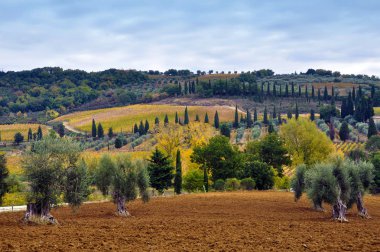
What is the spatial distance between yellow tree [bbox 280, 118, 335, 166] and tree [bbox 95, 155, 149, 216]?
1741 inches

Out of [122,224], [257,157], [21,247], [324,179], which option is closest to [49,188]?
[122,224]

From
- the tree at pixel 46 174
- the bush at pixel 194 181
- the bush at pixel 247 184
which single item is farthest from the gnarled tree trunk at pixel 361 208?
the bush at pixel 194 181

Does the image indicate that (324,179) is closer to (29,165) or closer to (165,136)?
(29,165)

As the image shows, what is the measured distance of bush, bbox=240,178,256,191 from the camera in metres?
72.5

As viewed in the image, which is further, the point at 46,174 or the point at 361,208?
the point at 361,208

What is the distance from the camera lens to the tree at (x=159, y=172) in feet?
218

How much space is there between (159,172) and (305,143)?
92.7ft

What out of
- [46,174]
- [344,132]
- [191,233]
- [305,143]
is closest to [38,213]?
[46,174]

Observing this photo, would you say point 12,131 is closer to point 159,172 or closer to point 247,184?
point 159,172

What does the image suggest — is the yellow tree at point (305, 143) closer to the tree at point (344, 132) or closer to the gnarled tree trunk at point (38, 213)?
the tree at point (344, 132)

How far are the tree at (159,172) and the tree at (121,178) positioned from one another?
2442cm

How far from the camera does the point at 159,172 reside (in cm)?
6706

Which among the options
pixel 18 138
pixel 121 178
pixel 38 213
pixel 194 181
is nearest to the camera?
pixel 38 213

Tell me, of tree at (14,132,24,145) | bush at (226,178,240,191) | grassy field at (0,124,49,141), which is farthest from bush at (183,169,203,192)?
Answer: grassy field at (0,124,49,141)
